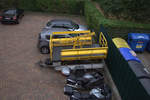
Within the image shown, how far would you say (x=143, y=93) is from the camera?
559 centimetres

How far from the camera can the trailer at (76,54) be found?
8.96m

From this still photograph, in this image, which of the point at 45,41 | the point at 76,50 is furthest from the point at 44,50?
the point at 76,50

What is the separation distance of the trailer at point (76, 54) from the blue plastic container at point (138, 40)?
2.75m

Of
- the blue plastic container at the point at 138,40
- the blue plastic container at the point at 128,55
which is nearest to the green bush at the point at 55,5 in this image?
the blue plastic container at the point at 138,40

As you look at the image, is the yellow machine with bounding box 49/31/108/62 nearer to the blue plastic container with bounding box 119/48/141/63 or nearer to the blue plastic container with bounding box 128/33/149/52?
the blue plastic container with bounding box 119/48/141/63

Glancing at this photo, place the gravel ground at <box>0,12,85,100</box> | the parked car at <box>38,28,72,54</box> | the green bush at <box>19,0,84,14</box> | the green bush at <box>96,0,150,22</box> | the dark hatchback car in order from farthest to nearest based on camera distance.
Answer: the green bush at <box>19,0,84,14</box> < the dark hatchback car < the green bush at <box>96,0,150,22</box> < the parked car at <box>38,28,72,54</box> < the gravel ground at <box>0,12,85,100</box>

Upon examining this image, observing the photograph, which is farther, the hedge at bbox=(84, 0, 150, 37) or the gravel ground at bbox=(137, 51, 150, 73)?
the hedge at bbox=(84, 0, 150, 37)

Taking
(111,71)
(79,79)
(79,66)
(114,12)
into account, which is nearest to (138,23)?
(114,12)

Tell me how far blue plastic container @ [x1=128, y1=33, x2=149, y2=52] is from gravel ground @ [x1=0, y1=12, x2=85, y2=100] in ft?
20.1

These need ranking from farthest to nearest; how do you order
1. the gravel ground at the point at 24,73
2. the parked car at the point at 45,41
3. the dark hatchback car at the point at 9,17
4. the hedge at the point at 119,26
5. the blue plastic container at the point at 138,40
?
1. the dark hatchback car at the point at 9,17
2. the hedge at the point at 119,26
3. the blue plastic container at the point at 138,40
4. the parked car at the point at 45,41
5. the gravel ground at the point at 24,73

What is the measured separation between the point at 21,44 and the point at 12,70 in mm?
3260

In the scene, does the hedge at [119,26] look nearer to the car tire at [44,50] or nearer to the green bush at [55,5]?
the car tire at [44,50]

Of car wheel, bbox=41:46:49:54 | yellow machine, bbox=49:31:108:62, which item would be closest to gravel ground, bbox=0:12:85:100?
car wheel, bbox=41:46:49:54

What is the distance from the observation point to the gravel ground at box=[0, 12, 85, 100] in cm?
795
